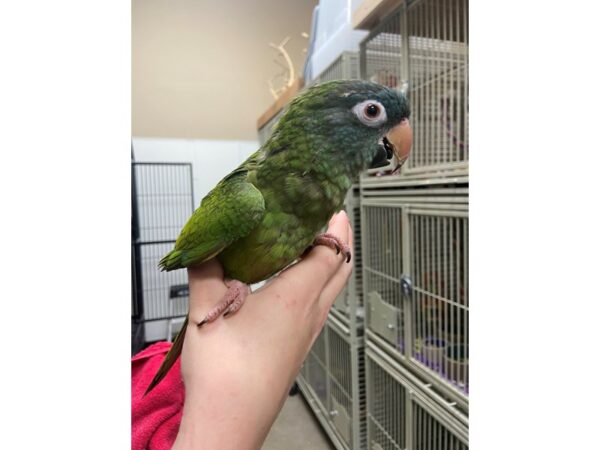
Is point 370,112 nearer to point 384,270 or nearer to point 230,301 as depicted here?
point 230,301

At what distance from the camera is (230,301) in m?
0.42

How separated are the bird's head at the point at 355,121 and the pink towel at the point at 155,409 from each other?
1.26 ft

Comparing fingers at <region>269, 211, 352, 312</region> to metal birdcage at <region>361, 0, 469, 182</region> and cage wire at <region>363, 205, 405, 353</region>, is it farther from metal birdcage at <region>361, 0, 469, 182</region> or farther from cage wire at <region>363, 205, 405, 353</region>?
cage wire at <region>363, 205, 405, 353</region>

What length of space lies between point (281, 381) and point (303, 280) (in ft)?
0.40

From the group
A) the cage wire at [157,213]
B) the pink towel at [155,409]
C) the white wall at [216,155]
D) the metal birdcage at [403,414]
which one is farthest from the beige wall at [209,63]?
the cage wire at [157,213]

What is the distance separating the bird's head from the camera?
38 cm

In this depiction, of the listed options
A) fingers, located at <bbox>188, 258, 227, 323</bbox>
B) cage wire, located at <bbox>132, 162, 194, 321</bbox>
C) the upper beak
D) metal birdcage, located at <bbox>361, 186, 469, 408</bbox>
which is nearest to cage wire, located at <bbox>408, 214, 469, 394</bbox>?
metal birdcage, located at <bbox>361, 186, 469, 408</bbox>

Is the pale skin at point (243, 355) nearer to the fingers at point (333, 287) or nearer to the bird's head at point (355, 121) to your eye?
the fingers at point (333, 287)

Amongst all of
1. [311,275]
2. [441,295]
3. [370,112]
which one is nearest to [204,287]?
[311,275]

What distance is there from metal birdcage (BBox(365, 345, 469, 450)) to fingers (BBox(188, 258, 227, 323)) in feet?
2.35

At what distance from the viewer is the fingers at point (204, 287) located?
0.40m

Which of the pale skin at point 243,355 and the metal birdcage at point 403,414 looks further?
the metal birdcage at point 403,414

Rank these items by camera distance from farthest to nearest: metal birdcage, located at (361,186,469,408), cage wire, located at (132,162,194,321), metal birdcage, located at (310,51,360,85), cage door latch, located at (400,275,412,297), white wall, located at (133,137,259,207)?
cage wire, located at (132,162,194,321) < metal birdcage, located at (310,51,360,85) < cage door latch, located at (400,275,412,297) < metal birdcage, located at (361,186,469,408) < white wall, located at (133,137,259,207)
